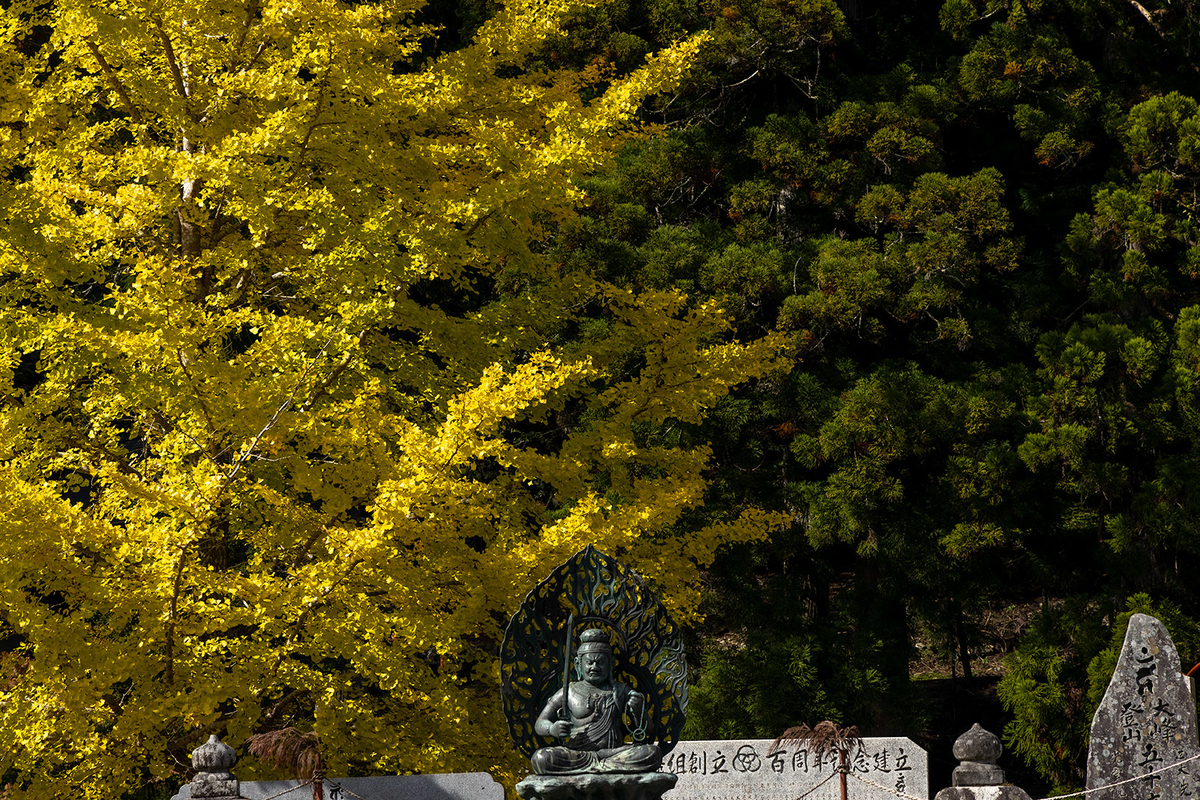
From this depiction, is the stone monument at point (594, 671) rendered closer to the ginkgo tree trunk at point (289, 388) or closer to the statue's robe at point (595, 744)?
the statue's robe at point (595, 744)

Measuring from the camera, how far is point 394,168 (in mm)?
9609

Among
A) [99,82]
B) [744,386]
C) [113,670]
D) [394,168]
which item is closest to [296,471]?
[113,670]

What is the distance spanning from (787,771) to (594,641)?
3847 millimetres

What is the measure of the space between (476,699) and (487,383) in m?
2.52

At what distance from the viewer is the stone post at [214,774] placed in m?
7.20

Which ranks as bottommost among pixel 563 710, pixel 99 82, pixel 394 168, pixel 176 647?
pixel 563 710

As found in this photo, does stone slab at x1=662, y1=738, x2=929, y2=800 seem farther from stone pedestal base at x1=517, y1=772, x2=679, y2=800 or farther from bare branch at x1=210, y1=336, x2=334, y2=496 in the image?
bare branch at x1=210, y1=336, x2=334, y2=496

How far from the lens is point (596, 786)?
20.0 feet

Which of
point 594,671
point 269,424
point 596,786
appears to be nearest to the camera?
point 596,786

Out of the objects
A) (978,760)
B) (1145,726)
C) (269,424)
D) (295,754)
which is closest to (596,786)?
(295,754)

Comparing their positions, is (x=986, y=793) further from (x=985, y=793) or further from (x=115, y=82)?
(x=115, y=82)

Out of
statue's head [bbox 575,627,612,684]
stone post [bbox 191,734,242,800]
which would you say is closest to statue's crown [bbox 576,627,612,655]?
statue's head [bbox 575,627,612,684]

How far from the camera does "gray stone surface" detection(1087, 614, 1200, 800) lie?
809 centimetres

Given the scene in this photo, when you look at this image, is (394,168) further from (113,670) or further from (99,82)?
(113,670)
